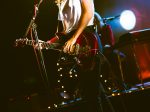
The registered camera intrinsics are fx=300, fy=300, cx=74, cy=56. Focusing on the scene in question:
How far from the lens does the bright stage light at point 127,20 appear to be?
7.12 metres

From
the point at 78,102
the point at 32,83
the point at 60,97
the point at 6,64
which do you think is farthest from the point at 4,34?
the point at 78,102

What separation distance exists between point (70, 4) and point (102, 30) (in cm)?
239

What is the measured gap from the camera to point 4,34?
6.34 meters

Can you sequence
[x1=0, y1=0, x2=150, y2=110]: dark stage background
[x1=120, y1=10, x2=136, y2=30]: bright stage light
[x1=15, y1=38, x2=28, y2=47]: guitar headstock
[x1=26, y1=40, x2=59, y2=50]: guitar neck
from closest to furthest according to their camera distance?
[x1=26, y1=40, x2=59, y2=50]: guitar neck < [x1=15, y1=38, x2=28, y2=47]: guitar headstock < [x1=0, y1=0, x2=150, y2=110]: dark stage background < [x1=120, y1=10, x2=136, y2=30]: bright stage light

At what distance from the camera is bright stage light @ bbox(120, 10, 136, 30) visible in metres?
7.12

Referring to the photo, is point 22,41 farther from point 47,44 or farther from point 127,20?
point 127,20

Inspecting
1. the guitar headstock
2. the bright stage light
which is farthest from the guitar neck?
the bright stage light

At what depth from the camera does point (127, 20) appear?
23.6 feet

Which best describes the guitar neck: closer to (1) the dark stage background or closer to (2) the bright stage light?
(1) the dark stage background

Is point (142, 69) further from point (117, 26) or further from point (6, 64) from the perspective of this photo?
point (6, 64)

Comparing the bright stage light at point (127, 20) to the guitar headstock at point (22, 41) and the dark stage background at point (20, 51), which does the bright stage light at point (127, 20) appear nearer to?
the dark stage background at point (20, 51)

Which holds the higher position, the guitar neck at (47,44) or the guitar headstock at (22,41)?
the guitar headstock at (22,41)

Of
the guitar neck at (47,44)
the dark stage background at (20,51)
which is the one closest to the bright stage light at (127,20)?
the dark stage background at (20,51)

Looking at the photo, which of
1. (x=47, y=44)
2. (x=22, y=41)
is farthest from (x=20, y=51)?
(x=47, y=44)
